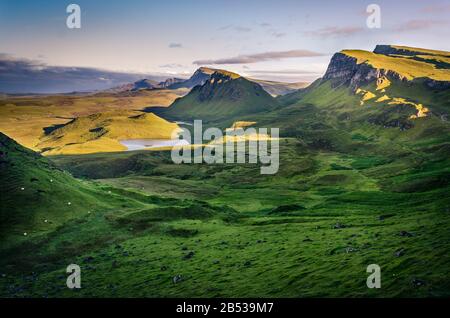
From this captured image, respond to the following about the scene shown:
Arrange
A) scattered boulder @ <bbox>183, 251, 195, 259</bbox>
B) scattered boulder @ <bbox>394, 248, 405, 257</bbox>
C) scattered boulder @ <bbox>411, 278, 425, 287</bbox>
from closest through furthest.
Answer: scattered boulder @ <bbox>411, 278, 425, 287</bbox>
scattered boulder @ <bbox>394, 248, 405, 257</bbox>
scattered boulder @ <bbox>183, 251, 195, 259</bbox>

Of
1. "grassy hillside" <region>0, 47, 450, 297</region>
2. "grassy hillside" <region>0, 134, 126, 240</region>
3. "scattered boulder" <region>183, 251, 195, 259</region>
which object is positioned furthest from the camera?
"grassy hillside" <region>0, 134, 126, 240</region>

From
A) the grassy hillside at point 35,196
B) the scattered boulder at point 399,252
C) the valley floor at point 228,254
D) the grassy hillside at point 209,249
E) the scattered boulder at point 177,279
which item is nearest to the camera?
the valley floor at point 228,254

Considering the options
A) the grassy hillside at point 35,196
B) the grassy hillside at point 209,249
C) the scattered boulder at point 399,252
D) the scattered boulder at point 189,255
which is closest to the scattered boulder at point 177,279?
the grassy hillside at point 209,249

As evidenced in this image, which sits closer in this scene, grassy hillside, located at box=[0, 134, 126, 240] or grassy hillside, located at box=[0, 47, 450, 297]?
grassy hillside, located at box=[0, 47, 450, 297]

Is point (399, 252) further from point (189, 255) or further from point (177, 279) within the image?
point (189, 255)

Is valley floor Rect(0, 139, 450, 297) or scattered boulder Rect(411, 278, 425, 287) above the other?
scattered boulder Rect(411, 278, 425, 287)

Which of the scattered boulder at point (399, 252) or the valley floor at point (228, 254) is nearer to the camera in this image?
the valley floor at point (228, 254)

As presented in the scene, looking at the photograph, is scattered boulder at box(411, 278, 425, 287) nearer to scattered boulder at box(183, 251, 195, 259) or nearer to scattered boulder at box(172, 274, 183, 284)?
scattered boulder at box(172, 274, 183, 284)

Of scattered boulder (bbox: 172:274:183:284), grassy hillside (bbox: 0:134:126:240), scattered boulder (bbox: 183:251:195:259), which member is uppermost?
grassy hillside (bbox: 0:134:126:240)

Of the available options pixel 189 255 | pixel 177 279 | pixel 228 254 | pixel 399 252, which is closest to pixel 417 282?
pixel 399 252

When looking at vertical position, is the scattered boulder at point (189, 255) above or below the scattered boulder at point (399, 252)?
below

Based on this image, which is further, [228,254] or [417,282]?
[228,254]

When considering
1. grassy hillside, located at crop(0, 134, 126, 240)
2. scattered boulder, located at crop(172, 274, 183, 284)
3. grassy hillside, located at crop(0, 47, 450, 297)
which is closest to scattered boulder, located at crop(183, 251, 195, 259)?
grassy hillside, located at crop(0, 47, 450, 297)

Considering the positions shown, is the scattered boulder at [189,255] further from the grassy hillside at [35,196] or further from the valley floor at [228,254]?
the grassy hillside at [35,196]
